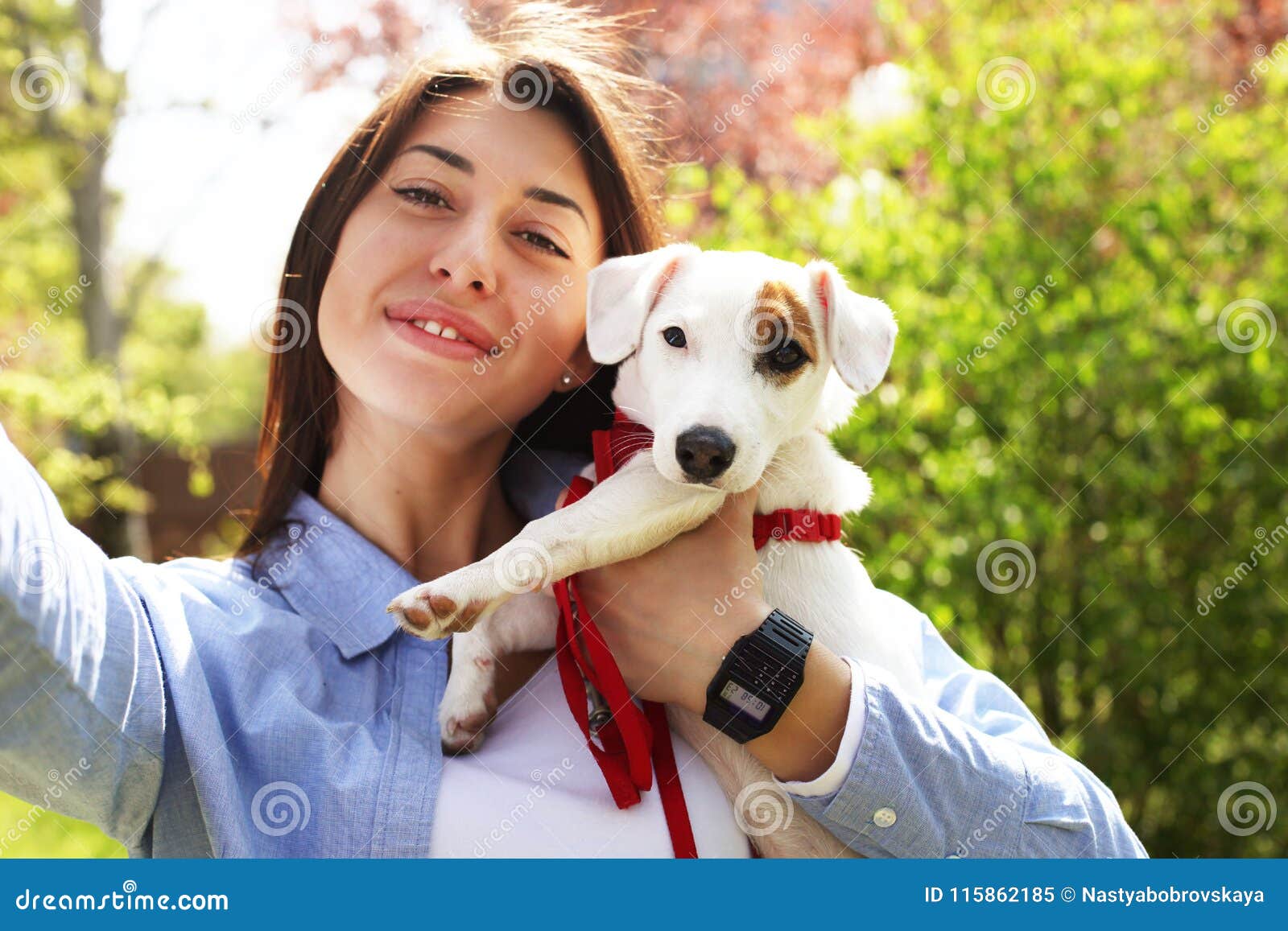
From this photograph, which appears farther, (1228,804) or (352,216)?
(1228,804)

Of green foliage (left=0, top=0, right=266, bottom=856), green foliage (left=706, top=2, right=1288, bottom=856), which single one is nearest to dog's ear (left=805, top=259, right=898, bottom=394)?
Result: green foliage (left=706, top=2, right=1288, bottom=856)

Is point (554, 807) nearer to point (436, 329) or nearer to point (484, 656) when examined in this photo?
point (484, 656)

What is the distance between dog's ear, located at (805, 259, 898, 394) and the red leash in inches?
18.1

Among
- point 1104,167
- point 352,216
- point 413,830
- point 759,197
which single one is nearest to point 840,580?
point 413,830

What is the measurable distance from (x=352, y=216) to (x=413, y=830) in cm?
140

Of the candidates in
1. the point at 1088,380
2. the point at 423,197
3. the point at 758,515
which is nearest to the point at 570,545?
the point at 758,515

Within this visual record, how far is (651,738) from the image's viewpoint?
202 cm

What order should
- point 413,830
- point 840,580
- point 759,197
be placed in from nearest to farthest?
point 413,830
point 840,580
point 759,197

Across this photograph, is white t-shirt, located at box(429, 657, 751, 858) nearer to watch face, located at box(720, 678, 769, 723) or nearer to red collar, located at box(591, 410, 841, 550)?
watch face, located at box(720, 678, 769, 723)

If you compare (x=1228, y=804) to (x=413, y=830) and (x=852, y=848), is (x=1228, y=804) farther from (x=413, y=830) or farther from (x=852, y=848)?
(x=413, y=830)

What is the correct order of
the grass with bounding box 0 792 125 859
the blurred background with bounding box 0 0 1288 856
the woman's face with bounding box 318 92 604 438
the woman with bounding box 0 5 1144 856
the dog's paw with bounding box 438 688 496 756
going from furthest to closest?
the grass with bounding box 0 792 125 859 < the blurred background with bounding box 0 0 1288 856 < the woman's face with bounding box 318 92 604 438 < the dog's paw with bounding box 438 688 496 756 < the woman with bounding box 0 5 1144 856

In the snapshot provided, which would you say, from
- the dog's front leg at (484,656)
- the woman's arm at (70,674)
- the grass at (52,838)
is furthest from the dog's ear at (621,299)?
the grass at (52,838)

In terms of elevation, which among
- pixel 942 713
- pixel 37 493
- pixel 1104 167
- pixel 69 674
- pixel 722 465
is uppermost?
pixel 1104 167

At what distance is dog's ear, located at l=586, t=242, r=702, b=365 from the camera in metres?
2.22
